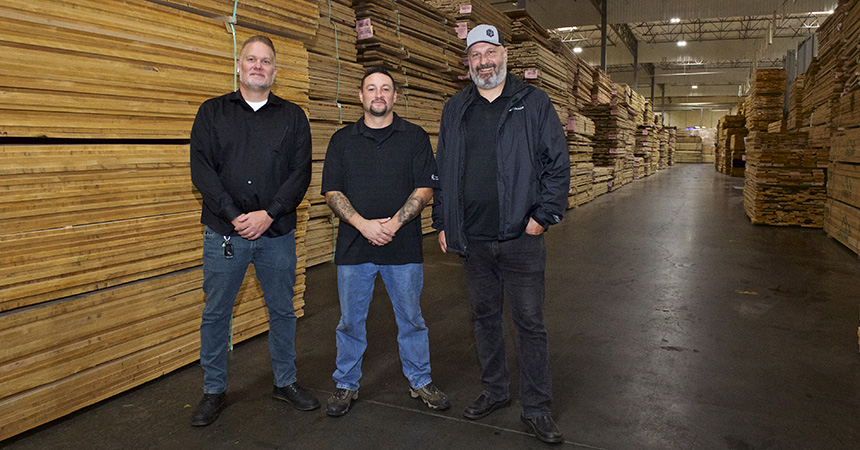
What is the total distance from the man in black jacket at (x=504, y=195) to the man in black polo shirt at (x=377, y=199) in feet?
0.70

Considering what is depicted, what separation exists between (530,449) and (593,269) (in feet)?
→ 14.8

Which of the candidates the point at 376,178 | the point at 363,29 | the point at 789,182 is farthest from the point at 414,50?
the point at 789,182

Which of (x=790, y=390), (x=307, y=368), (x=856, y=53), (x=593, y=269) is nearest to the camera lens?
(x=790, y=390)

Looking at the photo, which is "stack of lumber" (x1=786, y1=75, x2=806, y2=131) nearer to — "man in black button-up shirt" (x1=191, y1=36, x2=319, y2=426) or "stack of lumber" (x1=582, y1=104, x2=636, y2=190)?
"stack of lumber" (x1=582, y1=104, x2=636, y2=190)

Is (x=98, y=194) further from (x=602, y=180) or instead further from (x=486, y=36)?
(x=602, y=180)

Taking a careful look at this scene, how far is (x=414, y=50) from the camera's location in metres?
8.53

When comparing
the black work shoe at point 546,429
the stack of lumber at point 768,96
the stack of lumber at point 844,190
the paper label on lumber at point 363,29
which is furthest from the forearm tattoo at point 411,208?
the stack of lumber at point 768,96

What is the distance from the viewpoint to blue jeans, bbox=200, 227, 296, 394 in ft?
10.0

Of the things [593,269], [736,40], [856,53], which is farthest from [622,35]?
[593,269]

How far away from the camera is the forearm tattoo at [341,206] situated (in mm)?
3027

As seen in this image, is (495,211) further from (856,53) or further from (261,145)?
(856,53)

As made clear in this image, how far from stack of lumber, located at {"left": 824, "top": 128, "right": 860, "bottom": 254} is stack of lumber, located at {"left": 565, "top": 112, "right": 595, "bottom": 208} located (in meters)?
5.35

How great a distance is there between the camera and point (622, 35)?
27984 mm

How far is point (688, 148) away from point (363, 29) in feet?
151
